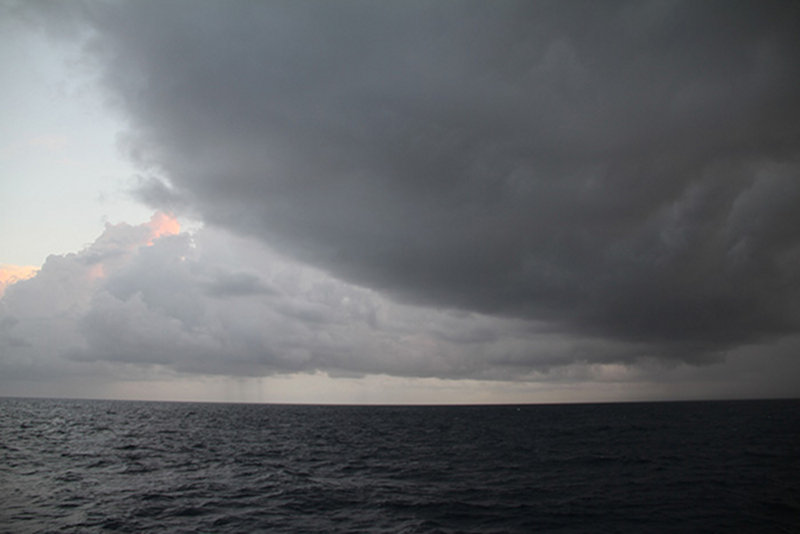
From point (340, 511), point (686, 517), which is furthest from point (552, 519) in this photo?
point (340, 511)

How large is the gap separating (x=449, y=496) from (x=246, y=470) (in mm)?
19402

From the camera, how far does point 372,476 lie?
37.8 m

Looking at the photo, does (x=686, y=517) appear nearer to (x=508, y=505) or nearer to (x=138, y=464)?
(x=508, y=505)

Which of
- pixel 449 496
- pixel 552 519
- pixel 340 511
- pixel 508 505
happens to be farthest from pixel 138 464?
pixel 552 519

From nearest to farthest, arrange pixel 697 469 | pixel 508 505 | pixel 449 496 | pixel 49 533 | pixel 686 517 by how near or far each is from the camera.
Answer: pixel 49 533 < pixel 686 517 < pixel 508 505 < pixel 449 496 < pixel 697 469

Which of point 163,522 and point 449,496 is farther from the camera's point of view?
point 449,496

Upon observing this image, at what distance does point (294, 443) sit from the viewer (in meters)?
65.1

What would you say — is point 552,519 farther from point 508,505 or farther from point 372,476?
point 372,476

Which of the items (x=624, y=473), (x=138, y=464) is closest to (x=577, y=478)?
(x=624, y=473)

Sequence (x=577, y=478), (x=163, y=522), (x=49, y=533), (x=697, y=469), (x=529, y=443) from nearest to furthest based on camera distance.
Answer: (x=49, y=533) → (x=163, y=522) → (x=577, y=478) → (x=697, y=469) → (x=529, y=443)

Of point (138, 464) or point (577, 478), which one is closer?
point (577, 478)

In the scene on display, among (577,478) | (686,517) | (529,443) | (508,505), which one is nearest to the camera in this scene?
(686,517)

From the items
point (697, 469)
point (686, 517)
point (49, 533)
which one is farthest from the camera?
point (697, 469)

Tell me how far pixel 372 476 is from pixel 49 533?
22.3 m
